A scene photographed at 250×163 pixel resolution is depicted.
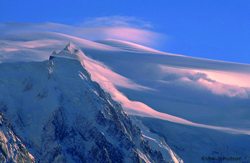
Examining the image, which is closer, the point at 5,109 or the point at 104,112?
the point at 5,109

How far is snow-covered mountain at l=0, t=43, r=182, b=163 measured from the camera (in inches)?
4316

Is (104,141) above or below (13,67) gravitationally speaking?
below

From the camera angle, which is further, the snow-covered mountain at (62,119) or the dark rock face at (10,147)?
the snow-covered mountain at (62,119)

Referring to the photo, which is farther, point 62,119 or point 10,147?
point 62,119

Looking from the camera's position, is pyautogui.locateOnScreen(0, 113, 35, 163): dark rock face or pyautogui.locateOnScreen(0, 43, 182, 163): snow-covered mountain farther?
pyautogui.locateOnScreen(0, 43, 182, 163): snow-covered mountain

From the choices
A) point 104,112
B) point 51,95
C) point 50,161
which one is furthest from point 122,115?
point 50,161

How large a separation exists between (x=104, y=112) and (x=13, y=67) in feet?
79.6

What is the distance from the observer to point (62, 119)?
380 ft

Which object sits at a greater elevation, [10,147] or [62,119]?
[62,119]

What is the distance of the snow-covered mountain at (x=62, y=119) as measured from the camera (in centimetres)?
10962

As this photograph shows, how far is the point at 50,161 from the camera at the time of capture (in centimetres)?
10719

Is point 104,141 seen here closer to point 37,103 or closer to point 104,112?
point 104,112

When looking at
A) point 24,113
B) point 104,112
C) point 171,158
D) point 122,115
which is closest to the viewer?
point 24,113

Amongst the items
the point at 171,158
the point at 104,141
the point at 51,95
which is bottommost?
the point at 171,158
